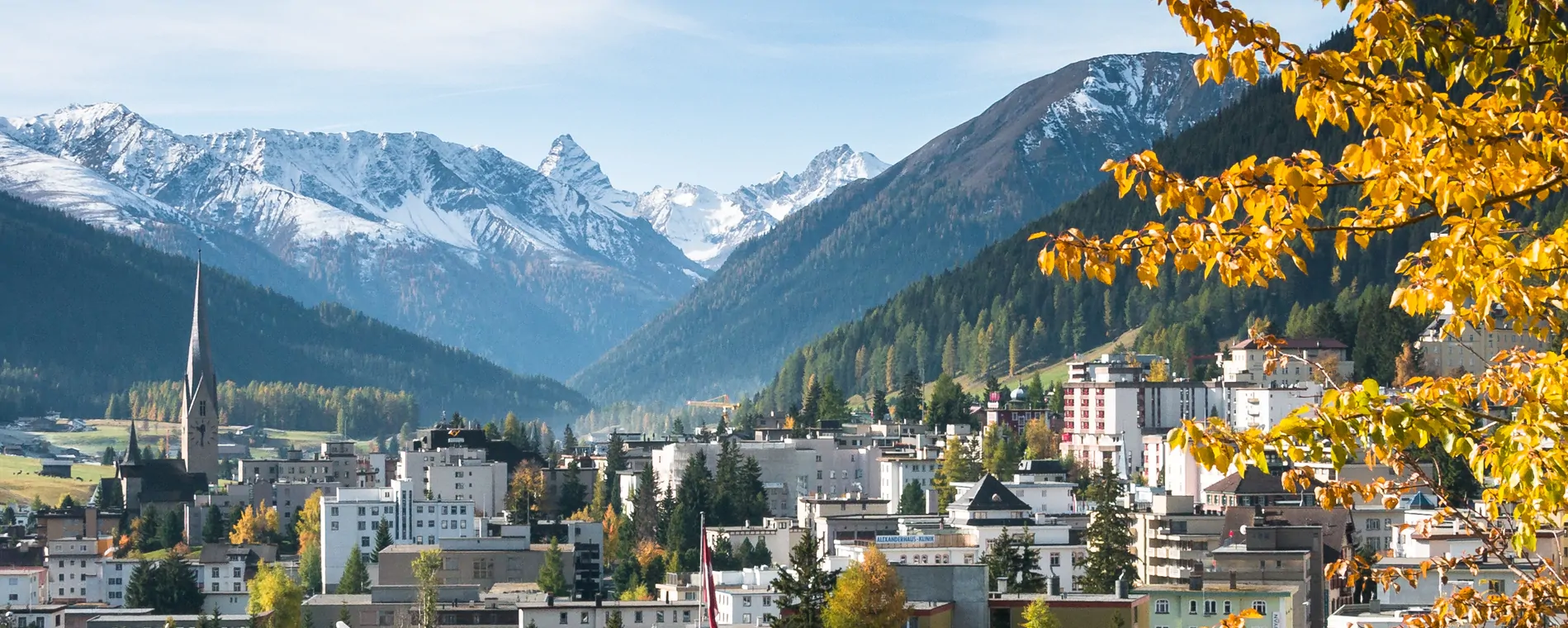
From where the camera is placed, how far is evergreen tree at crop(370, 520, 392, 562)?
16610cm

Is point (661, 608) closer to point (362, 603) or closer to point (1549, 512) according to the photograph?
point (362, 603)

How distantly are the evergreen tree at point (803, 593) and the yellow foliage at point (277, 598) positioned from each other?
39.0 m

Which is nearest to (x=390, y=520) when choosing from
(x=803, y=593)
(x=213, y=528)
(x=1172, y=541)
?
(x=213, y=528)

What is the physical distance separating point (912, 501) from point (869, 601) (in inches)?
2979

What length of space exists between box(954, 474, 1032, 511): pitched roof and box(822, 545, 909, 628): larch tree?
135ft

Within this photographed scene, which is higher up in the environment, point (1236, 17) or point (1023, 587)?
point (1236, 17)

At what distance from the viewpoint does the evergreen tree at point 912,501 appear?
566 feet

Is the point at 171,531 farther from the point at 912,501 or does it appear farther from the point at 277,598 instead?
the point at 277,598

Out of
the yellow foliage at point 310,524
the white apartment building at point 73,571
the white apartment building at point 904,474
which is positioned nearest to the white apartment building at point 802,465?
the white apartment building at point 904,474

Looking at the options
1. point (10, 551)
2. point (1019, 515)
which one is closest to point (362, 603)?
point (1019, 515)

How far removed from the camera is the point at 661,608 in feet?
389

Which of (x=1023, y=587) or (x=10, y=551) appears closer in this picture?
(x=1023, y=587)

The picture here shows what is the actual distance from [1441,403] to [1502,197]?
5.02 feet

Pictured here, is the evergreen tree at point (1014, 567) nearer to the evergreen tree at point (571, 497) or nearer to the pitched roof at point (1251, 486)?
the pitched roof at point (1251, 486)
